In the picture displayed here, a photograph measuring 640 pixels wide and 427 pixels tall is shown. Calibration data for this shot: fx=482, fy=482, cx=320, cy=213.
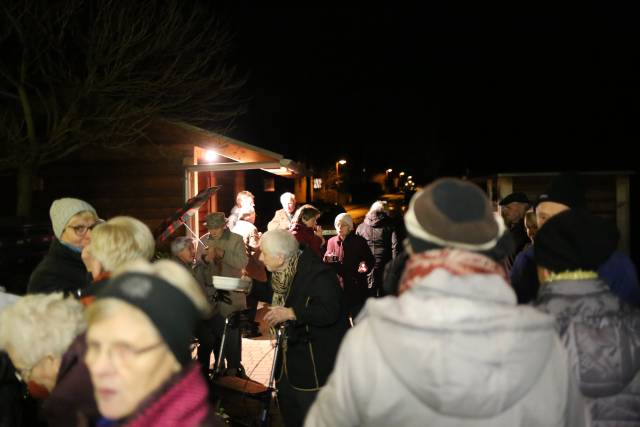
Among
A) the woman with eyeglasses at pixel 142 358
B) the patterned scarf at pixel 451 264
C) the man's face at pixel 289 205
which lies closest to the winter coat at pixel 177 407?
the woman with eyeglasses at pixel 142 358

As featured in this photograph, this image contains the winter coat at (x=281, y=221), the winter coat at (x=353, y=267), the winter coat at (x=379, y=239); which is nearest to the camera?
the winter coat at (x=353, y=267)

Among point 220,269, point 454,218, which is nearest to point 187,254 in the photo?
point 220,269

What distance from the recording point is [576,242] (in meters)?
2.26

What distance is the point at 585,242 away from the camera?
224 centimetres

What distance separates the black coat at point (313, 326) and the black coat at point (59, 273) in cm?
155

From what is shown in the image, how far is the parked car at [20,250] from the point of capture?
6.40 meters

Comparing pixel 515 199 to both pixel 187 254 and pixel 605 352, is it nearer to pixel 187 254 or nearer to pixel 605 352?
pixel 605 352

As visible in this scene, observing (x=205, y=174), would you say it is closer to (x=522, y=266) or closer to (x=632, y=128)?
(x=522, y=266)

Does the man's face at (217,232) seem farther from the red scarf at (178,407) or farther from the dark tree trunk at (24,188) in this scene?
the dark tree trunk at (24,188)

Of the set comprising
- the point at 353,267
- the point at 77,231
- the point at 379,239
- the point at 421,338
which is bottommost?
the point at 353,267

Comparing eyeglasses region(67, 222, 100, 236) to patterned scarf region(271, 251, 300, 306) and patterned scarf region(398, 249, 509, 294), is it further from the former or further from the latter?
patterned scarf region(398, 249, 509, 294)

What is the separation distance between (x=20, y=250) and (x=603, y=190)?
40.5 feet

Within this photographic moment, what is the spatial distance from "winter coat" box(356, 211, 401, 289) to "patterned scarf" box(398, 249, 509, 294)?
22.1ft

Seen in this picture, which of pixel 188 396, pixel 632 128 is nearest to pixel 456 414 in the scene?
pixel 188 396
